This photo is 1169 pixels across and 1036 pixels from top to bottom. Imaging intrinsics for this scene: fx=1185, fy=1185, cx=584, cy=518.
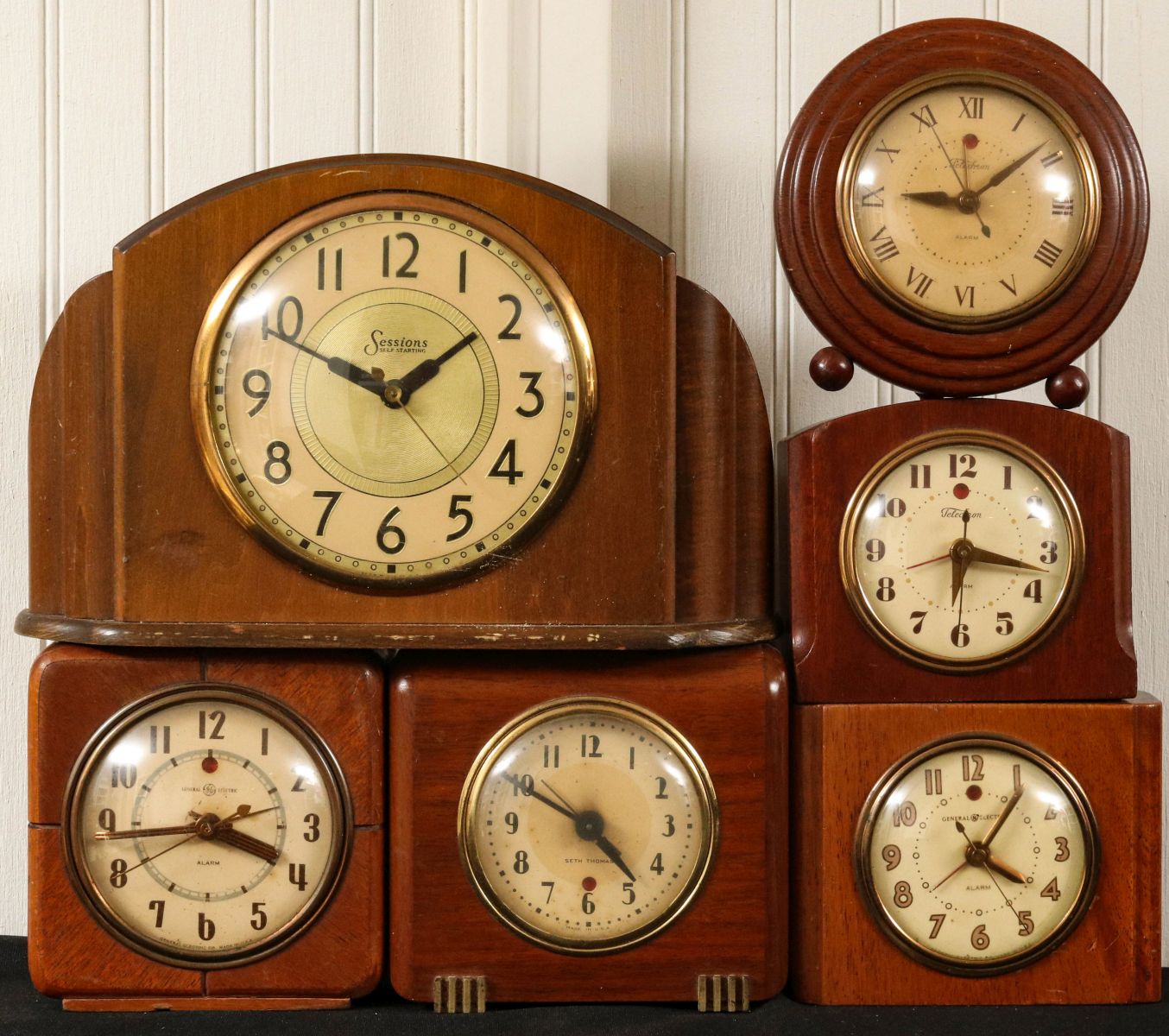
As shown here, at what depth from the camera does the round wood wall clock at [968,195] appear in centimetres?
120

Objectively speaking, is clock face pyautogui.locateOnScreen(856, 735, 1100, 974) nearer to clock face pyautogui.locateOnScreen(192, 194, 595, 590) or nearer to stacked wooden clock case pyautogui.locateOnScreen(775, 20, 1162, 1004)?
stacked wooden clock case pyautogui.locateOnScreen(775, 20, 1162, 1004)

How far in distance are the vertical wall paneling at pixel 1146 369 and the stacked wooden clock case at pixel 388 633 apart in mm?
578

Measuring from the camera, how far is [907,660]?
121 centimetres

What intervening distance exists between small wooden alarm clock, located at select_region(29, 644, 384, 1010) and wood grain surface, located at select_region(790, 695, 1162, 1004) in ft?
1.51

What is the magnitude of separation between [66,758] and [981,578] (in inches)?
37.1

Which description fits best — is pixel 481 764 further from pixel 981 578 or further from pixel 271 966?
pixel 981 578

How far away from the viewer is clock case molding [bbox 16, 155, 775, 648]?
1188 millimetres

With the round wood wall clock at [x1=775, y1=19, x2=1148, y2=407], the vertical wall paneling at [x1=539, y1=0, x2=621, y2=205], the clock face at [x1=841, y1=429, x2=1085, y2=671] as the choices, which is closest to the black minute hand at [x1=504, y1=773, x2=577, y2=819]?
the clock face at [x1=841, y1=429, x2=1085, y2=671]

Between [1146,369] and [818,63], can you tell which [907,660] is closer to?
[1146,369]

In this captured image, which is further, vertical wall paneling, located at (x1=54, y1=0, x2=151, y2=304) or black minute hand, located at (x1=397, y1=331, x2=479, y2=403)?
vertical wall paneling, located at (x1=54, y1=0, x2=151, y2=304)

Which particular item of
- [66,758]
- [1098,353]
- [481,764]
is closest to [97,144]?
[66,758]

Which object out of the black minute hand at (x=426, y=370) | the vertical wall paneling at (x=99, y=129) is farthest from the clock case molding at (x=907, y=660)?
the vertical wall paneling at (x=99, y=129)

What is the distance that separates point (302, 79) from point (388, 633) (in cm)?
75

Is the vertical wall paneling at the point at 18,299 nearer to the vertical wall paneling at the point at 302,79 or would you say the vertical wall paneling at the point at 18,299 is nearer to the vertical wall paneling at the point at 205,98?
the vertical wall paneling at the point at 205,98
